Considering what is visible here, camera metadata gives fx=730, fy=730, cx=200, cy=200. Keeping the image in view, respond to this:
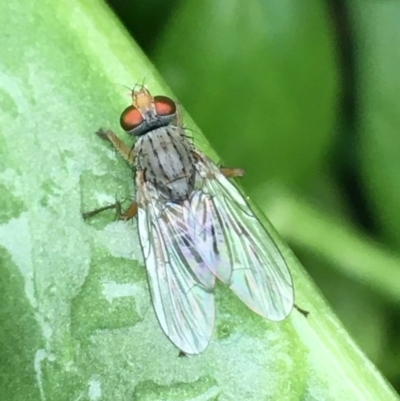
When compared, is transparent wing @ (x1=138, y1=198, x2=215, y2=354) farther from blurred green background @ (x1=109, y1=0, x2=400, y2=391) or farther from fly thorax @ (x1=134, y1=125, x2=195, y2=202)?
blurred green background @ (x1=109, y1=0, x2=400, y2=391)

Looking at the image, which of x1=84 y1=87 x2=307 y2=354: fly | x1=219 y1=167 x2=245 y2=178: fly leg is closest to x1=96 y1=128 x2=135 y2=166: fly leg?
x1=84 y1=87 x2=307 y2=354: fly

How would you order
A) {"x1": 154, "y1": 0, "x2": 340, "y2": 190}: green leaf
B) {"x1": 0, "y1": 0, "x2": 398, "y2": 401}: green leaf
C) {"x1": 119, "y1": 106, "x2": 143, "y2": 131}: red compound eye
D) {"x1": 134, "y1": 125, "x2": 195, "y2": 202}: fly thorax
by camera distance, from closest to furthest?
{"x1": 0, "y1": 0, "x2": 398, "y2": 401}: green leaf < {"x1": 119, "y1": 106, "x2": 143, "y2": 131}: red compound eye < {"x1": 134, "y1": 125, "x2": 195, "y2": 202}: fly thorax < {"x1": 154, "y1": 0, "x2": 340, "y2": 190}: green leaf

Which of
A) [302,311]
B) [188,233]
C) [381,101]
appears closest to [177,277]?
[188,233]

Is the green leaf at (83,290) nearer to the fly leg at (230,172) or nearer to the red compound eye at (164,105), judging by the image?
the red compound eye at (164,105)

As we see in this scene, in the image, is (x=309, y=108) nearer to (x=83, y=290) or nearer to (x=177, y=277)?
(x=177, y=277)

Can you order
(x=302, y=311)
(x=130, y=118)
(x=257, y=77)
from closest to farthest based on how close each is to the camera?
(x=302, y=311), (x=130, y=118), (x=257, y=77)

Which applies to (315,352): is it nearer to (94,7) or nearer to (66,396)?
(66,396)

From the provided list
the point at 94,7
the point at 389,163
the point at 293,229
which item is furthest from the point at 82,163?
the point at 389,163
